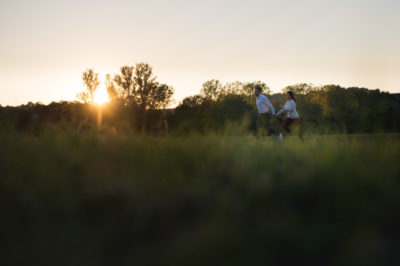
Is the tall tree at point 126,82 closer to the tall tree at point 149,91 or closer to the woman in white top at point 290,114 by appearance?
the tall tree at point 149,91

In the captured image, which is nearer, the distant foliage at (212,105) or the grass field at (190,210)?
the grass field at (190,210)

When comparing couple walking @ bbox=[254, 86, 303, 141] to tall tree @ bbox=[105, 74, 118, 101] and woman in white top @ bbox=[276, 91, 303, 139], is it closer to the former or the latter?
woman in white top @ bbox=[276, 91, 303, 139]

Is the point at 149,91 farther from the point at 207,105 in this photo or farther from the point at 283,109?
the point at 283,109

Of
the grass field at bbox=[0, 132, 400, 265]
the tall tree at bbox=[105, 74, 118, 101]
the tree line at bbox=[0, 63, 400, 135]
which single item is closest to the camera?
the grass field at bbox=[0, 132, 400, 265]

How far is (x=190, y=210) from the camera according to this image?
9.32 feet

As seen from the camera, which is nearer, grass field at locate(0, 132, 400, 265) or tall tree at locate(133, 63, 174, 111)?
grass field at locate(0, 132, 400, 265)

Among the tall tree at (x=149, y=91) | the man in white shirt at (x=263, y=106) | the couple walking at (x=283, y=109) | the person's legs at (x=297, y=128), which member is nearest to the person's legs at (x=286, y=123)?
the couple walking at (x=283, y=109)

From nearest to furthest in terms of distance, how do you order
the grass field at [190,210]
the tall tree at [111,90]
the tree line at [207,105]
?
the grass field at [190,210]
the tree line at [207,105]
the tall tree at [111,90]

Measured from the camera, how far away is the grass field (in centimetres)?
221

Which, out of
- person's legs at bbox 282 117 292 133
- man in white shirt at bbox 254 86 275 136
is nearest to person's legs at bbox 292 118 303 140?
person's legs at bbox 282 117 292 133

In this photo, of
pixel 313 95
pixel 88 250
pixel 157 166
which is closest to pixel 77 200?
pixel 88 250

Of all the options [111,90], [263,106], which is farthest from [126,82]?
[263,106]

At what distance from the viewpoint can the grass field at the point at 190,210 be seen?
2211mm

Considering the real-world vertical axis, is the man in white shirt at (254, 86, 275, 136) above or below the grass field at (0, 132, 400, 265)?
above
